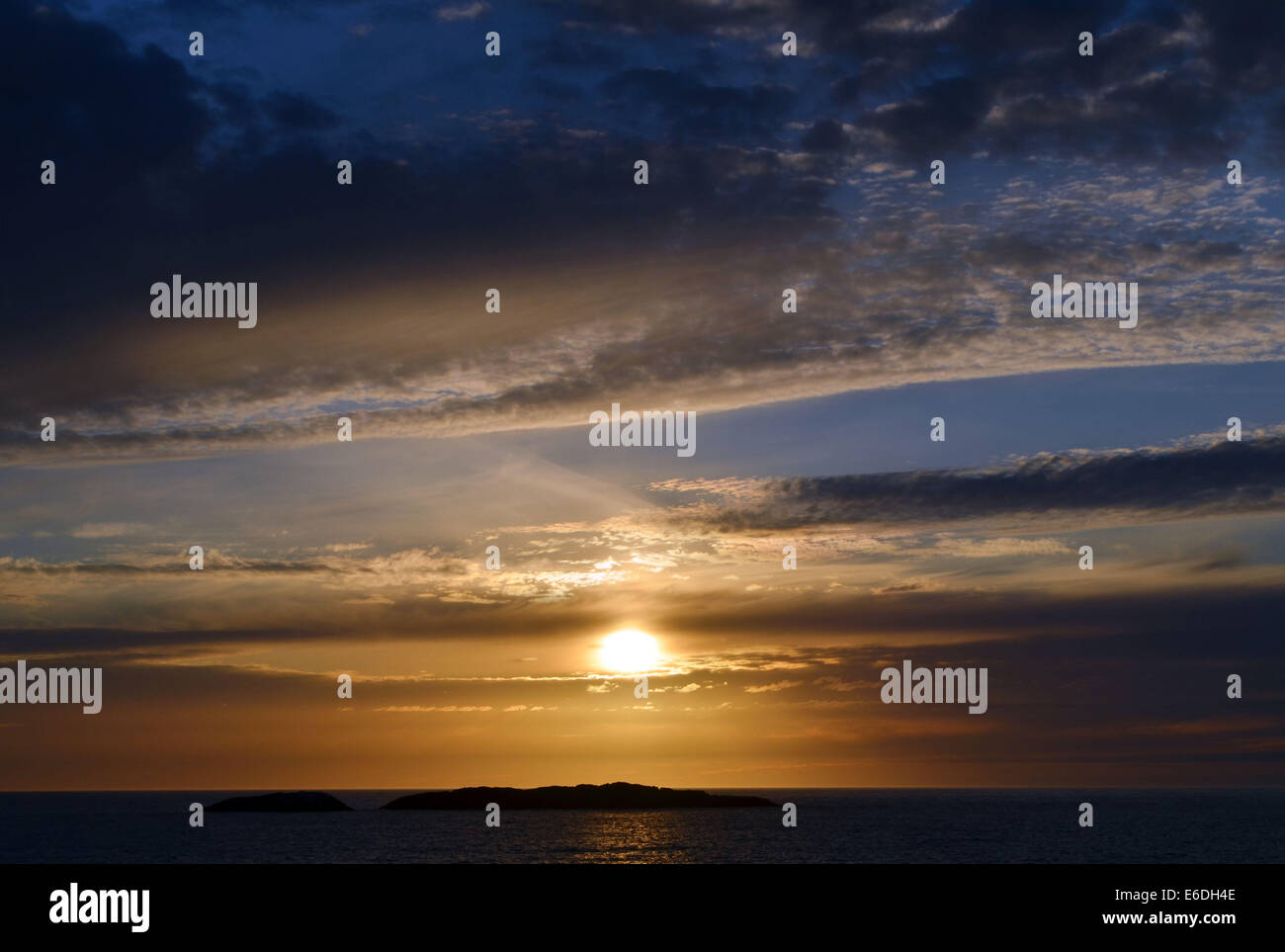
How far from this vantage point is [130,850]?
131 metres

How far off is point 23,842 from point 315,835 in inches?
1513

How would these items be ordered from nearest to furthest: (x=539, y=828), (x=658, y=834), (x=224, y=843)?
(x=224, y=843)
(x=658, y=834)
(x=539, y=828)

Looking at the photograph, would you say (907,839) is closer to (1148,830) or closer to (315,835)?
(1148,830)
